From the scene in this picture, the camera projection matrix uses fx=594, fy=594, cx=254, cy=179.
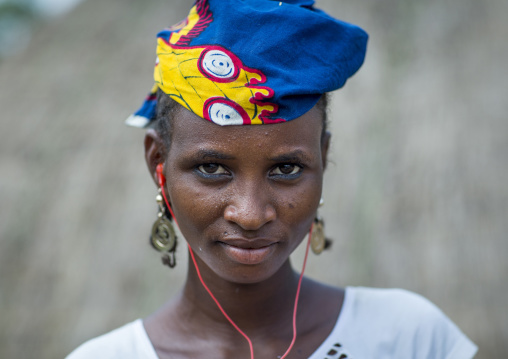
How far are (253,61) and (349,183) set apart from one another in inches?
203

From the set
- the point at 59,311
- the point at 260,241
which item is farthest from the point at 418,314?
the point at 59,311

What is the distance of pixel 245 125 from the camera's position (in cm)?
182

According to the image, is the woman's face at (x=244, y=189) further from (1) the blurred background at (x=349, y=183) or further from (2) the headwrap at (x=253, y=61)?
(1) the blurred background at (x=349, y=183)

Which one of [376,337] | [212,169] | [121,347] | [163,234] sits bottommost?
[121,347]

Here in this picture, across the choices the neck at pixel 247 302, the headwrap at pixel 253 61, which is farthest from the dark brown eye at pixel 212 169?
the neck at pixel 247 302

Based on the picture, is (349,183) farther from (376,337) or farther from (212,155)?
(212,155)

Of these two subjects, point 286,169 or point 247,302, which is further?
point 247,302

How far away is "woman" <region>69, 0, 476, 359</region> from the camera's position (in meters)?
1.82

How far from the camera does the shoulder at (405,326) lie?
218cm

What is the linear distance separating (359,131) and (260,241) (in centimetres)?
582

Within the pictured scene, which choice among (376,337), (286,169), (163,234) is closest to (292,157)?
(286,169)

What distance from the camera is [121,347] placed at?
215cm

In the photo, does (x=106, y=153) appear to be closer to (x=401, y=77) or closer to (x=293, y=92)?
(x=401, y=77)

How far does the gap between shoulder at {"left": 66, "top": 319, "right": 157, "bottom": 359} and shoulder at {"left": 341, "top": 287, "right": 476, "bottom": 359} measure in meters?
0.74
